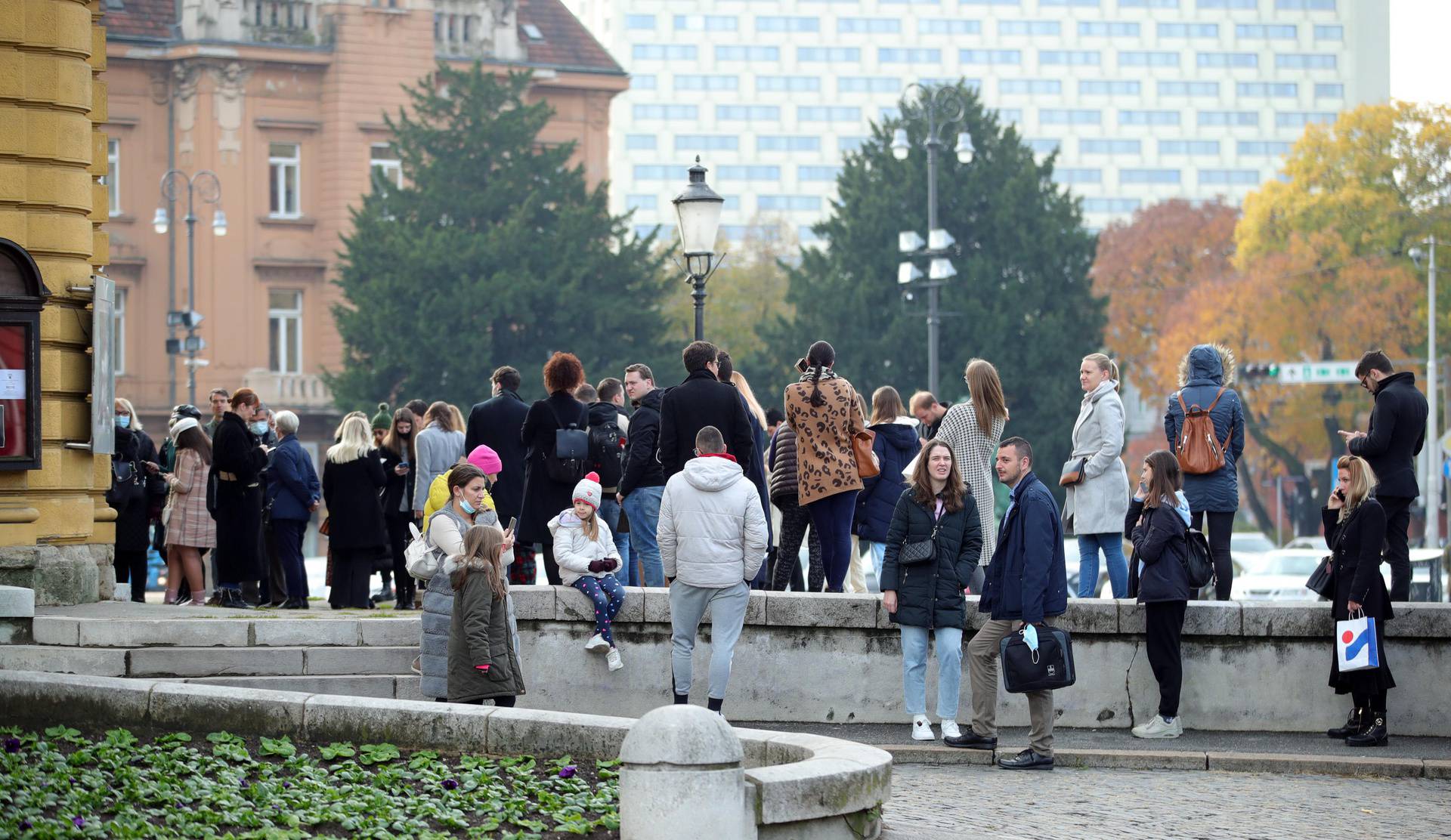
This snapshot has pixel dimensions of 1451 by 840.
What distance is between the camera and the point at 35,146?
14266mm

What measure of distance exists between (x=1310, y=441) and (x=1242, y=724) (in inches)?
1842

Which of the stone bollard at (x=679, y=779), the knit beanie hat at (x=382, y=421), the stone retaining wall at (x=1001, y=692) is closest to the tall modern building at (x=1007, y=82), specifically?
the knit beanie hat at (x=382, y=421)

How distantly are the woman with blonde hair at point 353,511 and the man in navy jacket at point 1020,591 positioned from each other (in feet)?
18.5

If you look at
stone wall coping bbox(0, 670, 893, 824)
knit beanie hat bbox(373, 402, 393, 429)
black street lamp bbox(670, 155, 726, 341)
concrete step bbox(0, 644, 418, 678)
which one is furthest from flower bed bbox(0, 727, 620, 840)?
black street lamp bbox(670, 155, 726, 341)

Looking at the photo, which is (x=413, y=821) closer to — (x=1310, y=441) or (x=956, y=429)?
(x=956, y=429)

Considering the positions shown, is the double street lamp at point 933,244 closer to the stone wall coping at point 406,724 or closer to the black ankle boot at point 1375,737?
the black ankle boot at point 1375,737

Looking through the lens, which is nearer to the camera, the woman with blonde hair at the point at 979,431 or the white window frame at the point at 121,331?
the woman with blonde hair at the point at 979,431

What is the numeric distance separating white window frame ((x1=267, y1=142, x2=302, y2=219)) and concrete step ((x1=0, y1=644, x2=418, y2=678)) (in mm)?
40193

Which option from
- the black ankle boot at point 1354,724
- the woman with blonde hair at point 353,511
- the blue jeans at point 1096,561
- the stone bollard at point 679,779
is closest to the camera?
the stone bollard at point 679,779

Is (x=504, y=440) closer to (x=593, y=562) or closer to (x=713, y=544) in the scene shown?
(x=593, y=562)

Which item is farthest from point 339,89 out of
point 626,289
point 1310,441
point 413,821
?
point 413,821

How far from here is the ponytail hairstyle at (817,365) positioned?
44.6ft

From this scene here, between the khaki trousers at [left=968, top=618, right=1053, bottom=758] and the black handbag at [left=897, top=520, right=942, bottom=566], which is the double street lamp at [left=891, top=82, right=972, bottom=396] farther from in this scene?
the khaki trousers at [left=968, top=618, right=1053, bottom=758]

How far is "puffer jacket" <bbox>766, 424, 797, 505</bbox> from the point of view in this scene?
1373 centimetres
